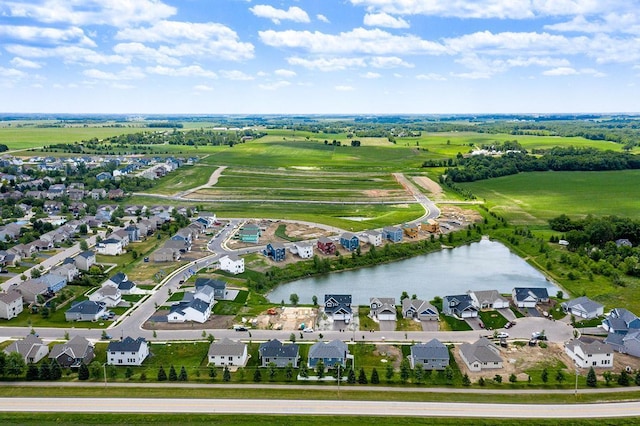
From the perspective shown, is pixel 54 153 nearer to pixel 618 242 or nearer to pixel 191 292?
pixel 191 292

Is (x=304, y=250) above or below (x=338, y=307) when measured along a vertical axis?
above

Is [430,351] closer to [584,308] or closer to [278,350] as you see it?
[278,350]

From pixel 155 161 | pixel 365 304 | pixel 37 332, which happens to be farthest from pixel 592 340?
pixel 155 161

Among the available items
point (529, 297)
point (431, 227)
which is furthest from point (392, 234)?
point (529, 297)

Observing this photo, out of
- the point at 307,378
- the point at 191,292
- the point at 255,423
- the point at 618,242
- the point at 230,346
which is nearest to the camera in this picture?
the point at 255,423

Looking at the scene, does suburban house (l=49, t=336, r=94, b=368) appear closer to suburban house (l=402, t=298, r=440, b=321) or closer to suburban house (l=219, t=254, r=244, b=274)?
suburban house (l=219, t=254, r=244, b=274)

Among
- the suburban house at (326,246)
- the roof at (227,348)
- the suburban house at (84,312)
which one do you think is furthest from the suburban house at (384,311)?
the suburban house at (84,312)

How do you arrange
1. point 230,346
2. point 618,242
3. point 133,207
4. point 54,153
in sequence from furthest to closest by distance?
point 54,153 → point 133,207 → point 618,242 → point 230,346
